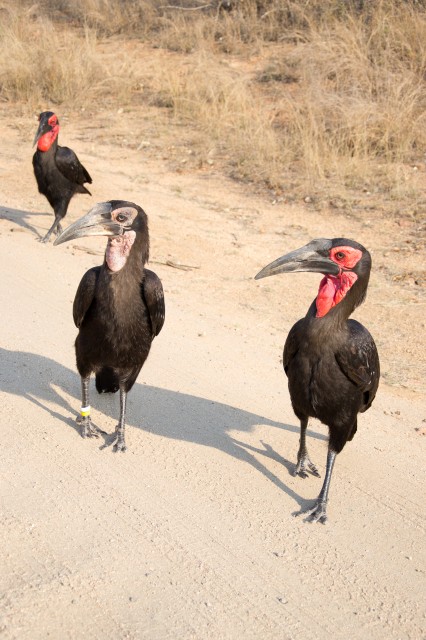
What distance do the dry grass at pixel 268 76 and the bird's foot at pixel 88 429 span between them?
558 centimetres

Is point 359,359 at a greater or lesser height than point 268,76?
greater

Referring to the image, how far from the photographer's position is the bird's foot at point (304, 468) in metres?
4.70

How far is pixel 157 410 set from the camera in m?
5.27

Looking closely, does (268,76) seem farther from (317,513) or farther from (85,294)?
(317,513)

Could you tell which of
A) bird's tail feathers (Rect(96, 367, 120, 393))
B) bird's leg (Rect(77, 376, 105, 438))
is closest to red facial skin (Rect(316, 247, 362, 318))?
bird's tail feathers (Rect(96, 367, 120, 393))

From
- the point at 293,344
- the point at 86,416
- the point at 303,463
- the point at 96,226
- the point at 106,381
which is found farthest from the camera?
the point at 106,381

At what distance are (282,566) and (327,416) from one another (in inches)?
31.3

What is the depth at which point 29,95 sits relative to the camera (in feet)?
42.5

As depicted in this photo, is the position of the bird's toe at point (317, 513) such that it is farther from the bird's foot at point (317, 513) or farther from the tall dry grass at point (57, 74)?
the tall dry grass at point (57, 74)

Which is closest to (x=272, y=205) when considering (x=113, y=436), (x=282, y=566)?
(x=113, y=436)

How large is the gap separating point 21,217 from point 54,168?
843mm

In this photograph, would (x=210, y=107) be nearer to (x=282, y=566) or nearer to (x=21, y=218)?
(x=21, y=218)

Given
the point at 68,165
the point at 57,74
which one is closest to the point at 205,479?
the point at 68,165

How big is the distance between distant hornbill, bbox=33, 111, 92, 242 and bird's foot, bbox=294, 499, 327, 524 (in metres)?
5.01
